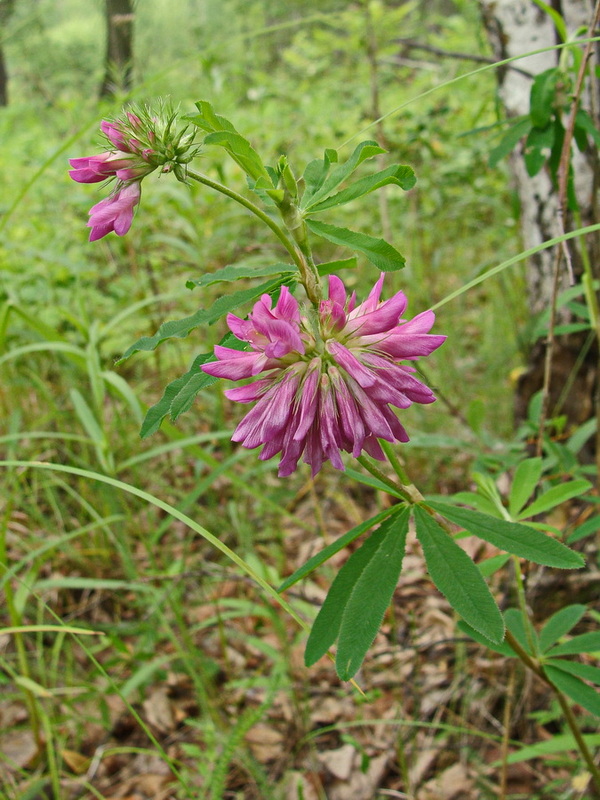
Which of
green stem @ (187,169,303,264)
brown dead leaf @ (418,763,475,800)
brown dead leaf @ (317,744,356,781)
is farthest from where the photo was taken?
brown dead leaf @ (317,744,356,781)

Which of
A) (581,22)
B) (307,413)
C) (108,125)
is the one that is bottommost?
(307,413)

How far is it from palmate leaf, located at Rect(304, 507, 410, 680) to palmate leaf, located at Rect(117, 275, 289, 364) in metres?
0.44

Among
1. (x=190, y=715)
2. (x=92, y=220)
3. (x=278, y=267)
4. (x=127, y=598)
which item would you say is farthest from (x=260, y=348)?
(x=127, y=598)

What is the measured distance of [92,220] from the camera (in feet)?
2.84

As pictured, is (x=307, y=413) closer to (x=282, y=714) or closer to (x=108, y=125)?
(x=108, y=125)

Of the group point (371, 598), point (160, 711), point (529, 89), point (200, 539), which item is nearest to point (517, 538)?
point (371, 598)

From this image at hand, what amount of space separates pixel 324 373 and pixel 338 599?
0.40m

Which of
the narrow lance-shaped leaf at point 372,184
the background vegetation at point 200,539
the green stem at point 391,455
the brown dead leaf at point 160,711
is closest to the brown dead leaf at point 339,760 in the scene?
the background vegetation at point 200,539

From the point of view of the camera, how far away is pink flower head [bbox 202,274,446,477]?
84cm

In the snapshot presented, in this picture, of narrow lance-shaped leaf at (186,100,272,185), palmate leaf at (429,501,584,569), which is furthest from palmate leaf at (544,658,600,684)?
narrow lance-shaped leaf at (186,100,272,185)

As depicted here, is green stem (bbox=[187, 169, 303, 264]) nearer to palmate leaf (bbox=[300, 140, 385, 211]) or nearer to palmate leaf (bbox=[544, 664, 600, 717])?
palmate leaf (bbox=[300, 140, 385, 211])

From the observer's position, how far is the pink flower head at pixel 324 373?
842 mm

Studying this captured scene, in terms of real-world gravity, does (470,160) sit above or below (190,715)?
above

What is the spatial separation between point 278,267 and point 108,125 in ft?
0.95
